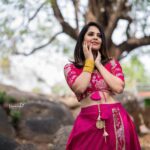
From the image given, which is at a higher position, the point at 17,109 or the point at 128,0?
the point at 128,0

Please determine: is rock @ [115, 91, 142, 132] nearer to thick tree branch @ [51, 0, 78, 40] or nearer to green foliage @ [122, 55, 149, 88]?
thick tree branch @ [51, 0, 78, 40]

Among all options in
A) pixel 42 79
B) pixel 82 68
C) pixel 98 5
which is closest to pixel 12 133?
pixel 98 5

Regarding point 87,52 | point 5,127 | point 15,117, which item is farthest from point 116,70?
point 15,117

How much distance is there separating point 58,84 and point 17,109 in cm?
2717

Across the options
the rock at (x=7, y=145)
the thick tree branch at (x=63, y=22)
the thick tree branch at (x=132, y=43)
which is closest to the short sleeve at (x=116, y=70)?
the rock at (x=7, y=145)

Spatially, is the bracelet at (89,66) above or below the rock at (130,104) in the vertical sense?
above

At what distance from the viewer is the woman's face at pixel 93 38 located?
3.60m

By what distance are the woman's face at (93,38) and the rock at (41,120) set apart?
5733 millimetres

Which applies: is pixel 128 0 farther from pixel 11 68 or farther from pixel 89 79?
pixel 11 68

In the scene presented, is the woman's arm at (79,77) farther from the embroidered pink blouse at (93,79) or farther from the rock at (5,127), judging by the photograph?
the rock at (5,127)

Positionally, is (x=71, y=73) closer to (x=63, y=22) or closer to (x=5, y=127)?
(x=5, y=127)

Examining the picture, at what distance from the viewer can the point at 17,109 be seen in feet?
31.7

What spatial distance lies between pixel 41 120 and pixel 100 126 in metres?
6.03

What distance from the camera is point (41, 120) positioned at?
9.32 meters
